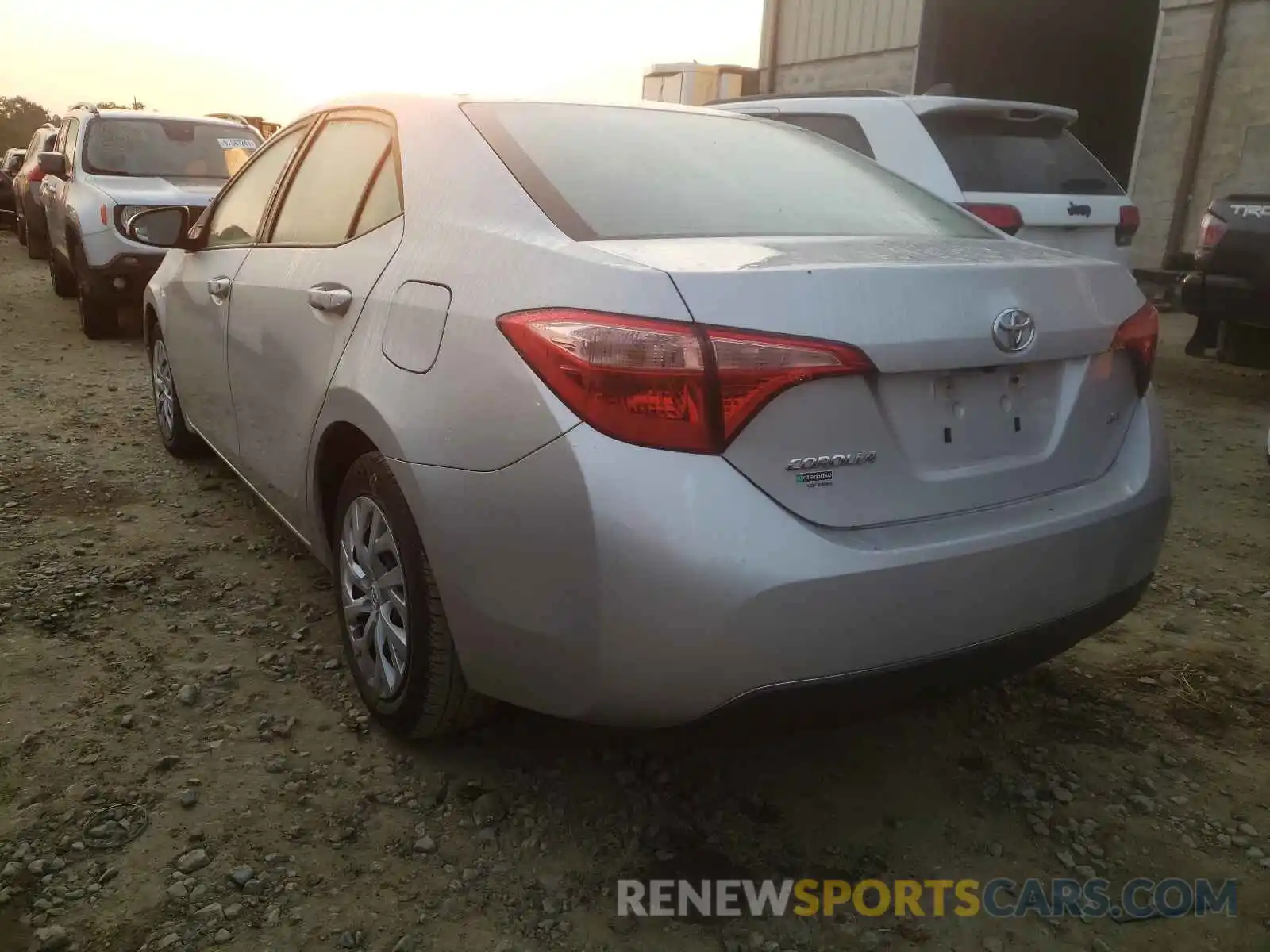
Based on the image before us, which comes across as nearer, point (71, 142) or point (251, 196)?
point (251, 196)

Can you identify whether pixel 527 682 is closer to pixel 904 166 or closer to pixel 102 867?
pixel 102 867

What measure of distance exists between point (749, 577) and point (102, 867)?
1.45 meters

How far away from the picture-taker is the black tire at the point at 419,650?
88.0 inches

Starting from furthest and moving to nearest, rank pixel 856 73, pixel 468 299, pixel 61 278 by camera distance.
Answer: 1. pixel 856 73
2. pixel 61 278
3. pixel 468 299

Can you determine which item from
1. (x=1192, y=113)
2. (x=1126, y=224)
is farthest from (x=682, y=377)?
(x=1192, y=113)

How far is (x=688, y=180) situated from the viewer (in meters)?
2.46

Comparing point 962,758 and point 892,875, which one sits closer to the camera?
point 892,875

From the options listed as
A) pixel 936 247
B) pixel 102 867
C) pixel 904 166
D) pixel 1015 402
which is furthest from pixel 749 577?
pixel 904 166

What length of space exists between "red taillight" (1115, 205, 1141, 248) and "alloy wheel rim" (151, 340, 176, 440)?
5.08 m

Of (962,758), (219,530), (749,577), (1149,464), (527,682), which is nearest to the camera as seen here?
(749,577)

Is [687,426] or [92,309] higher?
[687,426]

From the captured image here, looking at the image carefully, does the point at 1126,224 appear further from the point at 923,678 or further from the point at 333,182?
the point at 923,678

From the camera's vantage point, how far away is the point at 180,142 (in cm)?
904

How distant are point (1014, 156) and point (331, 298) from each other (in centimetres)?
415
